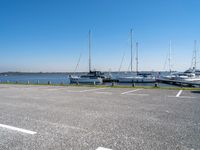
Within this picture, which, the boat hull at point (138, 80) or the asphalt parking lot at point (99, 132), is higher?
the asphalt parking lot at point (99, 132)

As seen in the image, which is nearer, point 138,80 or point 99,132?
point 99,132

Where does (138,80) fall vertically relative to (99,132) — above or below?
below

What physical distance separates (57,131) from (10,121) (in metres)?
2.28

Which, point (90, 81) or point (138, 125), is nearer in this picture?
point (138, 125)

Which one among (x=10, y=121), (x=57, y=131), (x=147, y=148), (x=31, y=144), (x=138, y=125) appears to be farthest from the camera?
(x=10, y=121)

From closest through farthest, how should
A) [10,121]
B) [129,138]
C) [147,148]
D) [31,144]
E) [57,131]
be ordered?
[147,148] → [31,144] → [129,138] → [57,131] → [10,121]

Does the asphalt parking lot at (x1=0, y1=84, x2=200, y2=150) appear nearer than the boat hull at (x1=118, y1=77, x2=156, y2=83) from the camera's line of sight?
Yes

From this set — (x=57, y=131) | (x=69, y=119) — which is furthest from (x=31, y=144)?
(x=69, y=119)

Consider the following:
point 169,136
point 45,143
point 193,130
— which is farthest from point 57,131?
point 193,130

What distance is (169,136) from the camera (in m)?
4.28

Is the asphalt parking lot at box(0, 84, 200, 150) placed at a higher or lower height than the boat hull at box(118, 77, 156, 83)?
higher

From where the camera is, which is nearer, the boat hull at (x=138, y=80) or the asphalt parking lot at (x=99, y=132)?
the asphalt parking lot at (x=99, y=132)

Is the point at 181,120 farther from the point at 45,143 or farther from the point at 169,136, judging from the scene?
the point at 45,143

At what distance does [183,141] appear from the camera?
395cm
